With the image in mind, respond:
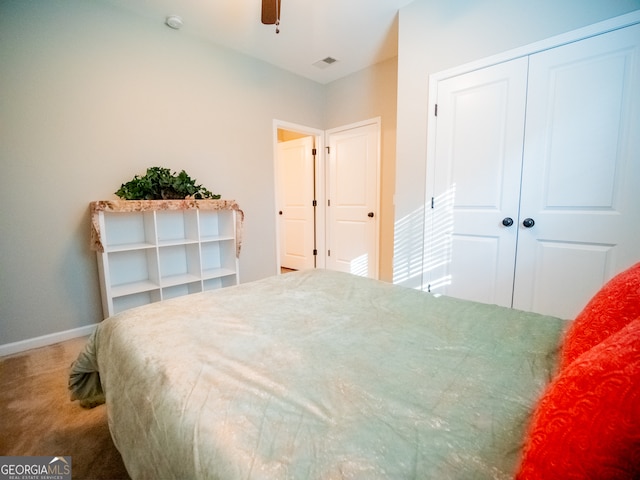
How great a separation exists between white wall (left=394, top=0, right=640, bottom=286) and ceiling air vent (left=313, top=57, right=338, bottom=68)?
3.44ft

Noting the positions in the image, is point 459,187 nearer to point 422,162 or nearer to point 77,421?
point 422,162

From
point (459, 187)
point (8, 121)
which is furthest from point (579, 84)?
point (8, 121)

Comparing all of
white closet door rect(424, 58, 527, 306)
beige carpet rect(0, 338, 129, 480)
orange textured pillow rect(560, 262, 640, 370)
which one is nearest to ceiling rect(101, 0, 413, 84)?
white closet door rect(424, 58, 527, 306)

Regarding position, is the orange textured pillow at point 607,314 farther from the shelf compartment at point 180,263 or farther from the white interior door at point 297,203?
the white interior door at point 297,203

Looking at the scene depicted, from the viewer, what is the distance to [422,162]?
2.40 metres

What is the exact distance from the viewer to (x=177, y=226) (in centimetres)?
277

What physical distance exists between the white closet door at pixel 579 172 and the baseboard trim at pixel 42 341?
139 inches

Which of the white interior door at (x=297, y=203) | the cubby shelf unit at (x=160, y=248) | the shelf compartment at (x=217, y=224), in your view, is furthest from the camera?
the white interior door at (x=297, y=203)

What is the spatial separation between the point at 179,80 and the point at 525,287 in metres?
3.54

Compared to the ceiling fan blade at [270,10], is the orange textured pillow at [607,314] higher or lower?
lower

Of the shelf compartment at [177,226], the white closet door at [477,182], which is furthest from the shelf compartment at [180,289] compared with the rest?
the white closet door at [477,182]

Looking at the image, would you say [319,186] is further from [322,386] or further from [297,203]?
[322,386]

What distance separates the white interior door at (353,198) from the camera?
355 cm

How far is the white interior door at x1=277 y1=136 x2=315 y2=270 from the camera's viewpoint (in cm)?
422
